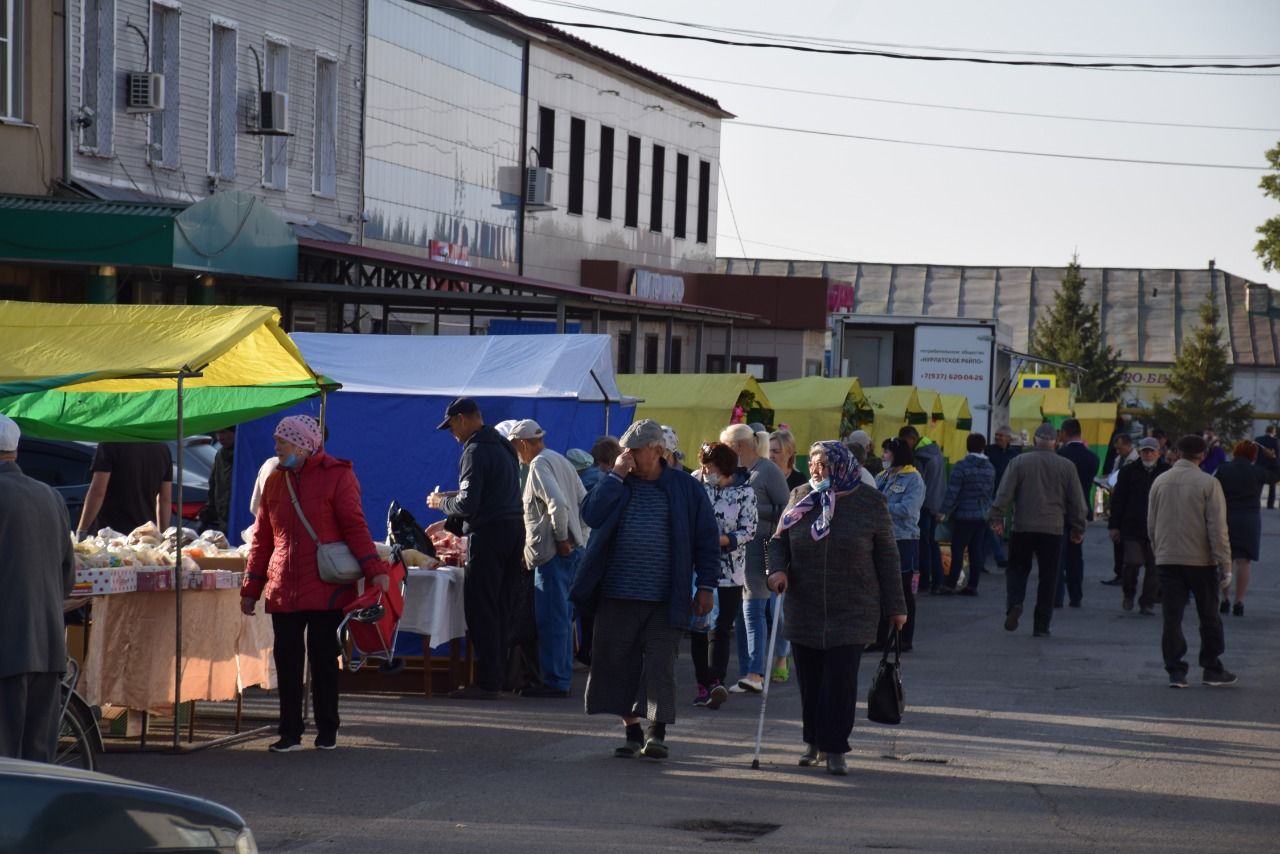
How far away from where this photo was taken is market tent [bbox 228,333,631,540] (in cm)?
1420

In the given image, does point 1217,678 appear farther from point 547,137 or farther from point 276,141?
point 547,137

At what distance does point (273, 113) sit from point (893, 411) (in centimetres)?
927

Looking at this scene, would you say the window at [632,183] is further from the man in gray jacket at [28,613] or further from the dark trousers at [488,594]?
the man in gray jacket at [28,613]

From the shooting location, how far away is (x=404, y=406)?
14.2 m

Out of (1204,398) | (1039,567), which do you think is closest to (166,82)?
(1039,567)

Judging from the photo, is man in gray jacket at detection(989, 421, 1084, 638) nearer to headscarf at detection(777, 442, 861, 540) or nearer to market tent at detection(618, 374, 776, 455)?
market tent at detection(618, 374, 776, 455)

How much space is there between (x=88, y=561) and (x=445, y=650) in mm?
3810

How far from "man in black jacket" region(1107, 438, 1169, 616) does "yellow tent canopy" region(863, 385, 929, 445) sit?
527 centimetres

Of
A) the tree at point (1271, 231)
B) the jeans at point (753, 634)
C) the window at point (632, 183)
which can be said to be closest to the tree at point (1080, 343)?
the tree at point (1271, 231)

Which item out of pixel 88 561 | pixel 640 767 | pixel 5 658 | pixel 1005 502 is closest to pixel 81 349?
pixel 88 561

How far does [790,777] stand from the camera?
9859mm


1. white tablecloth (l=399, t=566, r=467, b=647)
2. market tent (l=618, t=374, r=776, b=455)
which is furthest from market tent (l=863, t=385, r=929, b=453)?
white tablecloth (l=399, t=566, r=467, b=647)

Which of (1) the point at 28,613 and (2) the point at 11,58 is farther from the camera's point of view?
(2) the point at 11,58

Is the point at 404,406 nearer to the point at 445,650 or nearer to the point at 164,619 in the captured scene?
the point at 445,650
